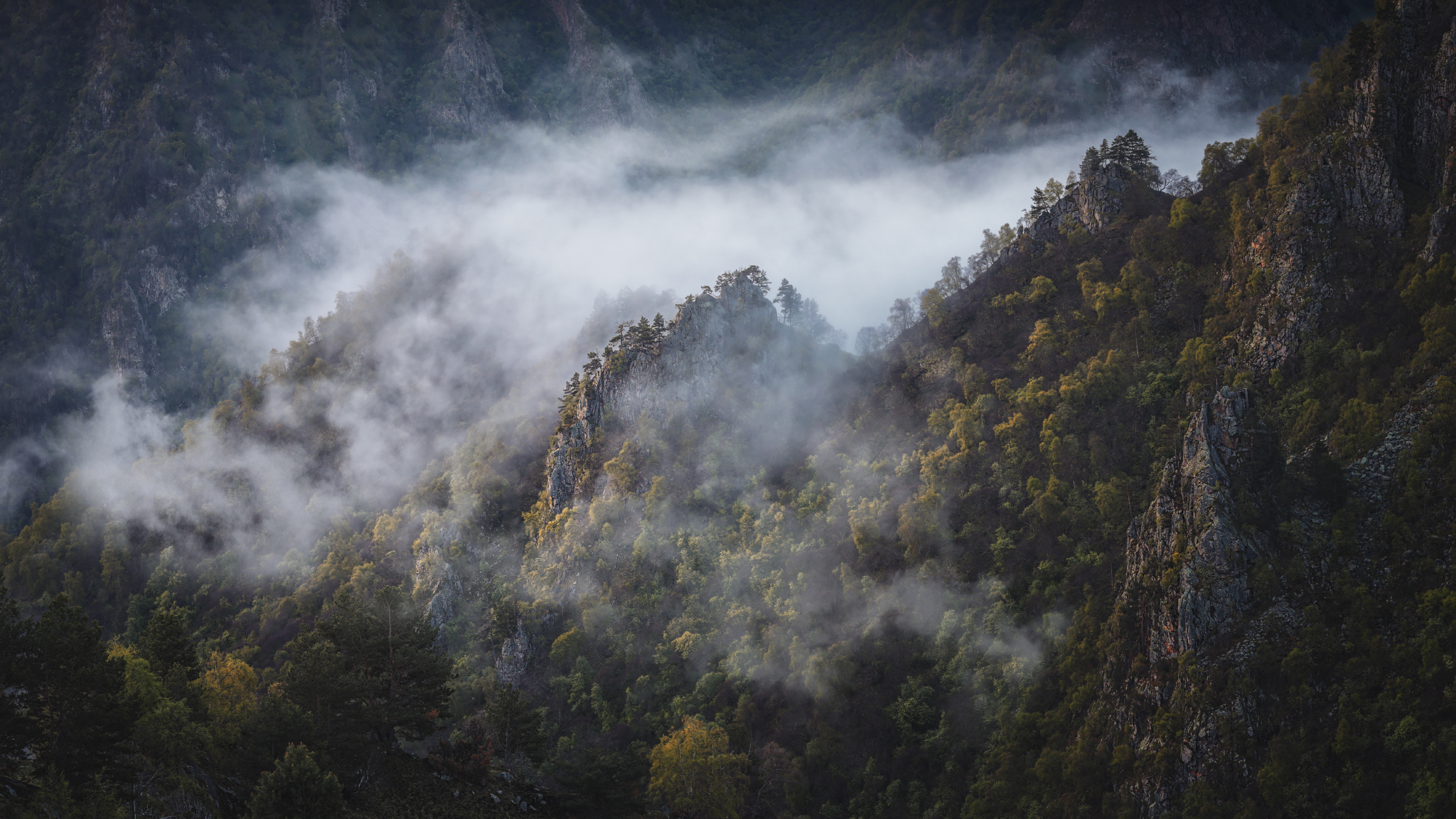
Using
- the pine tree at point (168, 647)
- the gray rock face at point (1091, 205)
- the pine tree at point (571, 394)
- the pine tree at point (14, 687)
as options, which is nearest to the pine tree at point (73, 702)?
the pine tree at point (14, 687)

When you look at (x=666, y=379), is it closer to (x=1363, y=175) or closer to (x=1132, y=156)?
(x=1132, y=156)

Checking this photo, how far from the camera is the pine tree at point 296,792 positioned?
41.7 metres

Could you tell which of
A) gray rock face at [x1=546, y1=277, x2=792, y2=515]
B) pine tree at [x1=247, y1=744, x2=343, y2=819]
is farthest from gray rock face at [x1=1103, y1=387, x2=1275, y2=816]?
gray rock face at [x1=546, y1=277, x2=792, y2=515]

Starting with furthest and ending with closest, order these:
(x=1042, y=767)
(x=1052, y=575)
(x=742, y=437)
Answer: (x=742, y=437), (x=1052, y=575), (x=1042, y=767)

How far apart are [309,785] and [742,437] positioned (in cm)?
11497

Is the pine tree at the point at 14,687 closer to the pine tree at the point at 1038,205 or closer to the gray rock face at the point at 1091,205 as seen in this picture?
the gray rock face at the point at 1091,205

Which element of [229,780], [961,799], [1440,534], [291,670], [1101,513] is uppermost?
[291,670]

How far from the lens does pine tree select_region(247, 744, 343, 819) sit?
41678mm

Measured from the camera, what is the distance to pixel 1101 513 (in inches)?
3804

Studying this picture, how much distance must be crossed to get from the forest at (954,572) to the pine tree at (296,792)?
0.17 m

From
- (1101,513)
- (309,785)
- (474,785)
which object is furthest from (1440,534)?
(309,785)

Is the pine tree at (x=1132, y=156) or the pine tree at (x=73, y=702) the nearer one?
the pine tree at (x=73, y=702)

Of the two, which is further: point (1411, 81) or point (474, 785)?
point (1411, 81)

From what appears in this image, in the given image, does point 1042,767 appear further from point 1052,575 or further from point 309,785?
point 309,785
